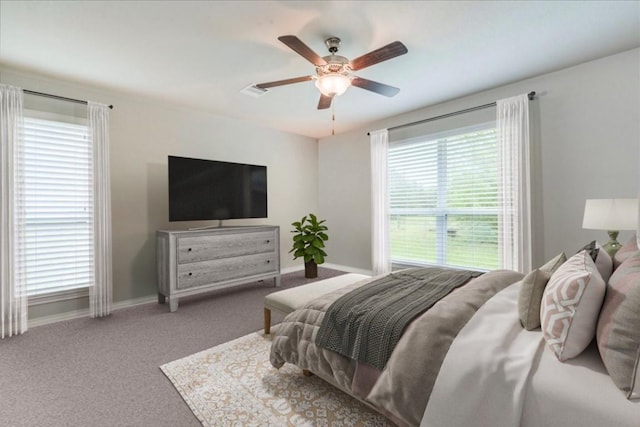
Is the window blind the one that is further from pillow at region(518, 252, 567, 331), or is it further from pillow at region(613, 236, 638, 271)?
pillow at region(613, 236, 638, 271)

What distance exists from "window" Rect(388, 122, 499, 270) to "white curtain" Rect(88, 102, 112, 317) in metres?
3.64

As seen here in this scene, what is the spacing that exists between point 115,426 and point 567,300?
2208mm

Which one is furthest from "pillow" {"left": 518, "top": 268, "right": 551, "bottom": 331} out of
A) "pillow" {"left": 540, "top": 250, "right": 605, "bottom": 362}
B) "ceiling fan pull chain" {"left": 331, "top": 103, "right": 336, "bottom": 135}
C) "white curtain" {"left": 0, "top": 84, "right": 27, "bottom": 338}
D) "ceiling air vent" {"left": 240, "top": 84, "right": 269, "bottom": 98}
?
"white curtain" {"left": 0, "top": 84, "right": 27, "bottom": 338}

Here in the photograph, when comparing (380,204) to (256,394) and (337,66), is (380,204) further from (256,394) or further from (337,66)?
(256,394)

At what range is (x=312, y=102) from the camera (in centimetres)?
380

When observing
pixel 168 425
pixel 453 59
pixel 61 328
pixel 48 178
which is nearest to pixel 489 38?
pixel 453 59

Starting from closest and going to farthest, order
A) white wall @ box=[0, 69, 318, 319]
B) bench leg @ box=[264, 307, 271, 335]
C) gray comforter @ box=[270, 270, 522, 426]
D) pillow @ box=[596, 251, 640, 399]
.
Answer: pillow @ box=[596, 251, 640, 399], gray comforter @ box=[270, 270, 522, 426], bench leg @ box=[264, 307, 271, 335], white wall @ box=[0, 69, 318, 319]

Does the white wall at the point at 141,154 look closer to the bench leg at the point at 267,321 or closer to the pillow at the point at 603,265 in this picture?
the bench leg at the point at 267,321

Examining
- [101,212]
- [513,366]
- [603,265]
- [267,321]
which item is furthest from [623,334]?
[101,212]

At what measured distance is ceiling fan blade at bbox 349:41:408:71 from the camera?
1995 mm

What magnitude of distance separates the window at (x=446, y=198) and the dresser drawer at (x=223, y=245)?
194 centimetres

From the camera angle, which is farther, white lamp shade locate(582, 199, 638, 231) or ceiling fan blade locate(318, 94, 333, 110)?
ceiling fan blade locate(318, 94, 333, 110)

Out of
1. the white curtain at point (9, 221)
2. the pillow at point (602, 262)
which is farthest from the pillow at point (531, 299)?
the white curtain at point (9, 221)

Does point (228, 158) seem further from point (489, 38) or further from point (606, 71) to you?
point (606, 71)
